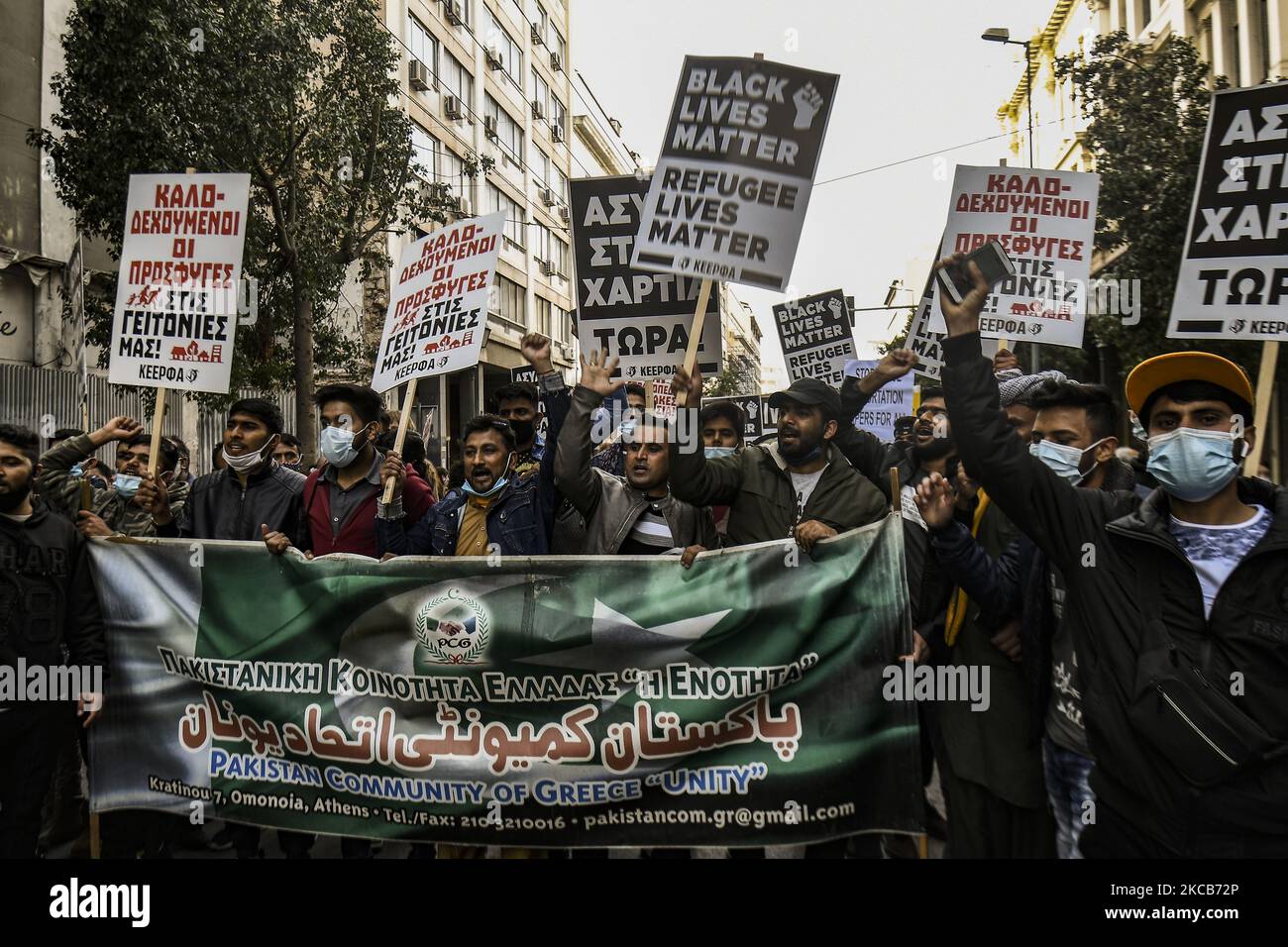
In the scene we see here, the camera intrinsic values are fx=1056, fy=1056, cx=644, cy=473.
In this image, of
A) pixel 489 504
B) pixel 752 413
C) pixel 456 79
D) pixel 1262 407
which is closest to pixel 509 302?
pixel 456 79

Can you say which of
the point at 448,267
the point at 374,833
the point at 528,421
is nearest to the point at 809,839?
the point at 374,833

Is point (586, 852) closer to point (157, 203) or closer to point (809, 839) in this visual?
point (809, 839)

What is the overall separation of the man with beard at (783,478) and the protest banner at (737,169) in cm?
64

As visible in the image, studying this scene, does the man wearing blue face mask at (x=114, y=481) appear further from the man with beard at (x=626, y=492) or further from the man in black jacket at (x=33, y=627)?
the man with beard at (x=626, y=492)

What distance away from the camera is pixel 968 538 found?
12.0 feet

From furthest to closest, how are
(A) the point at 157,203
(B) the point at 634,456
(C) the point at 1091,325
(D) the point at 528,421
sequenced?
(C) the point at 1091,325, (D) the point at 528,421, (A) the point at 157,203, (B) the point at 634,456

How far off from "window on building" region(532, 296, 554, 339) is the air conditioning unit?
11.8 metres

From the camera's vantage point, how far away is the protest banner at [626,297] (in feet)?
19.2

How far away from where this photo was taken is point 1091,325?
18.6m

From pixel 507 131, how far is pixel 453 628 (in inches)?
1453

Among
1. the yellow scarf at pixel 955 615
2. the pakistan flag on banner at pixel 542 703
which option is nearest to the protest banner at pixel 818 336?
the yellow scarf at pixel 955 615

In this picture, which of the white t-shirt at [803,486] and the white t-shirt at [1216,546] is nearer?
the white t-shirt at [1216,546]

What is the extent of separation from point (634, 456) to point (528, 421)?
1.33m

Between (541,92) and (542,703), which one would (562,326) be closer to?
(541,92)
